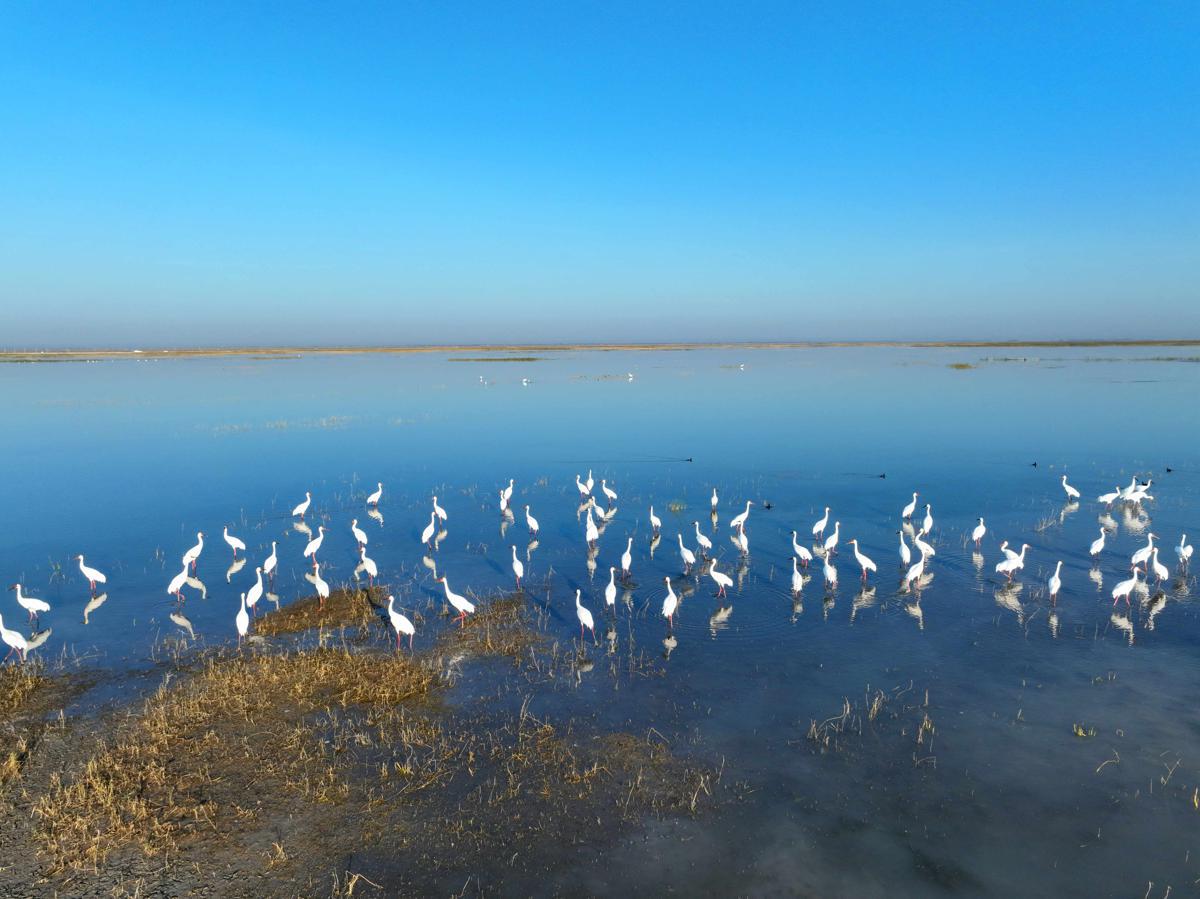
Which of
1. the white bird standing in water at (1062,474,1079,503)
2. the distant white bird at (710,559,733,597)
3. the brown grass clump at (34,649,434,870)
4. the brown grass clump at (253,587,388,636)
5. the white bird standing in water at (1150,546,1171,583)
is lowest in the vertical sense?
the brown grass clump at (34,649,434,870)

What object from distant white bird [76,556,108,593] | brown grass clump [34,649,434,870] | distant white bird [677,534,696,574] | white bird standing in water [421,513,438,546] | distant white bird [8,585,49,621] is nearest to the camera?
brown grass clump [34,649,434,870]

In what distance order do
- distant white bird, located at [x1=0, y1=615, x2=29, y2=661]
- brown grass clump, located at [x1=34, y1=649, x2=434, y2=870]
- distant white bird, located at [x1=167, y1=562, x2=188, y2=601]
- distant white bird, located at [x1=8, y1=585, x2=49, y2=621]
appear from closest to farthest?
brown grass clump, located at [x1=34, y1=649, x2=434, y2=870]
distant white bird, located at [x1=0, y1=615, x2=29, y2=661]
distant white bird, located at [x1=8, y1=585, x2=49, y2=621]
distant white bird, located at [x1=167, y1=562, x2=188, y2=601]

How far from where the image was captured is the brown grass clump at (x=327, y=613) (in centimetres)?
1352

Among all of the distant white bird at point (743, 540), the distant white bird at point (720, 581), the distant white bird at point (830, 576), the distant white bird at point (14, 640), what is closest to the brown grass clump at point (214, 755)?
the distant white bird at point (14, 640)

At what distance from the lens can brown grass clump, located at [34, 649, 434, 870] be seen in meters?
7.67

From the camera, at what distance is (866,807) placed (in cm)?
831

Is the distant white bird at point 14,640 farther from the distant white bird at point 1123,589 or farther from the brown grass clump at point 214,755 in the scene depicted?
the distant white bird at point 1123,589

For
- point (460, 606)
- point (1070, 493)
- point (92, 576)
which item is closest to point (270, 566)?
point (92, 576)

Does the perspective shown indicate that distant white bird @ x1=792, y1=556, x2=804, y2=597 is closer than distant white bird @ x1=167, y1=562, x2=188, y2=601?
No

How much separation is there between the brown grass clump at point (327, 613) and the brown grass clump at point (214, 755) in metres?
1.43

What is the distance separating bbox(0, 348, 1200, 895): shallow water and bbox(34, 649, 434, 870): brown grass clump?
95.6 inches

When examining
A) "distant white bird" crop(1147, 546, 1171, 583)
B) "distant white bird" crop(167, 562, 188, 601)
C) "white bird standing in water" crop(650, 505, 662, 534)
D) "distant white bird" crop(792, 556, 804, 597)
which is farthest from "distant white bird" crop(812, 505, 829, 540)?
"distant white bird" crop(167, 562, 188, 601)

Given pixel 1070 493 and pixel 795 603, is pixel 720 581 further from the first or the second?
pixel 1070 493

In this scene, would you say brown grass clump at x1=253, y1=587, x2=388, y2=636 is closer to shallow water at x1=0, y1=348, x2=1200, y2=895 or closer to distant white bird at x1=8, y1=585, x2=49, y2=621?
shallow water at x1=0, y1=348, x2=1200, y2=895
